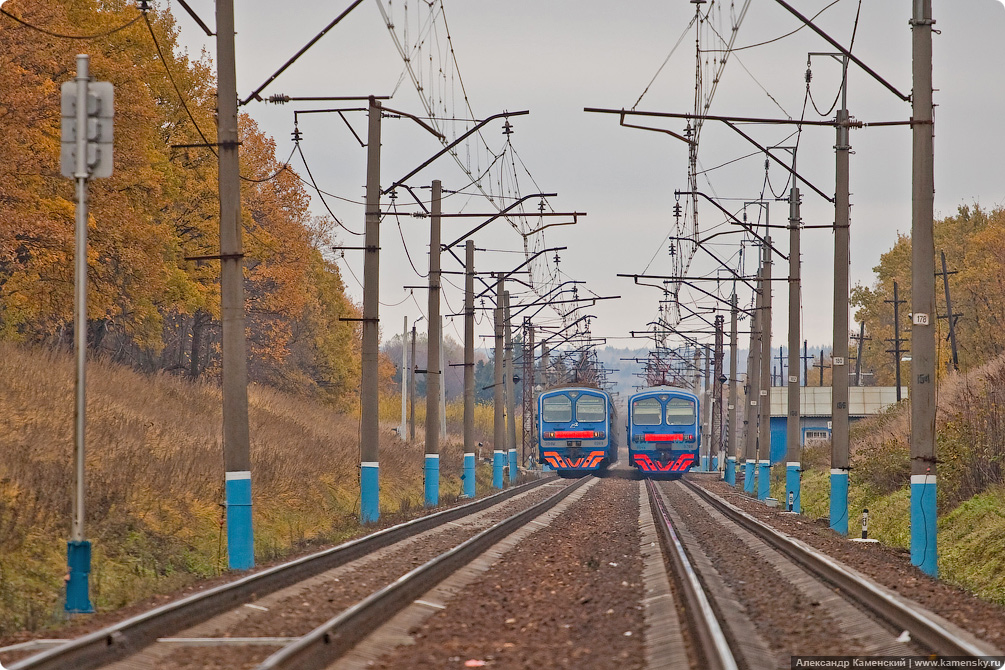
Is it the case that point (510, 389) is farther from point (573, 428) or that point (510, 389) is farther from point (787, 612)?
point (787, 612)

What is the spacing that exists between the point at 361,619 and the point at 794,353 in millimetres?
23892

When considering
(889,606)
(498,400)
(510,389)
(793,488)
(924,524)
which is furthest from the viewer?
(510,389)

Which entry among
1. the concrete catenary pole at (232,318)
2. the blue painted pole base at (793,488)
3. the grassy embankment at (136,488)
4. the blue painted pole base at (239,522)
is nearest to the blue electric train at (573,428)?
the grassy embankment at (136,488)

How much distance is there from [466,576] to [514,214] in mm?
13611

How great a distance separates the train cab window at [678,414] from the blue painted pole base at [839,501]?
25.0 metres

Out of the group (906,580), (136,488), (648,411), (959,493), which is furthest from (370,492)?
(648,411)

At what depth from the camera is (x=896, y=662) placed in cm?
855

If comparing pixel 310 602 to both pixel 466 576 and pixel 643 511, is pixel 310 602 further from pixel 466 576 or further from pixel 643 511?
pixel 643 511

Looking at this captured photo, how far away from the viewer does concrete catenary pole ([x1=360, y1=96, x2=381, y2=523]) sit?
933 inches

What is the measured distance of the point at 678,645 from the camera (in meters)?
8.96

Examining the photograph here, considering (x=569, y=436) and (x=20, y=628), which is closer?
(x=20, y=628)

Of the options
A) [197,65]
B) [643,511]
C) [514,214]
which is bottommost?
[643,511]

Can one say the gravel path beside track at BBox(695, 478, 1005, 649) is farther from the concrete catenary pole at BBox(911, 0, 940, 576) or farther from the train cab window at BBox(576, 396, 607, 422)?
the train cab window at BBox(576, 396, 607, 422)

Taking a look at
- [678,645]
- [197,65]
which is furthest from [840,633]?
[197,65]
